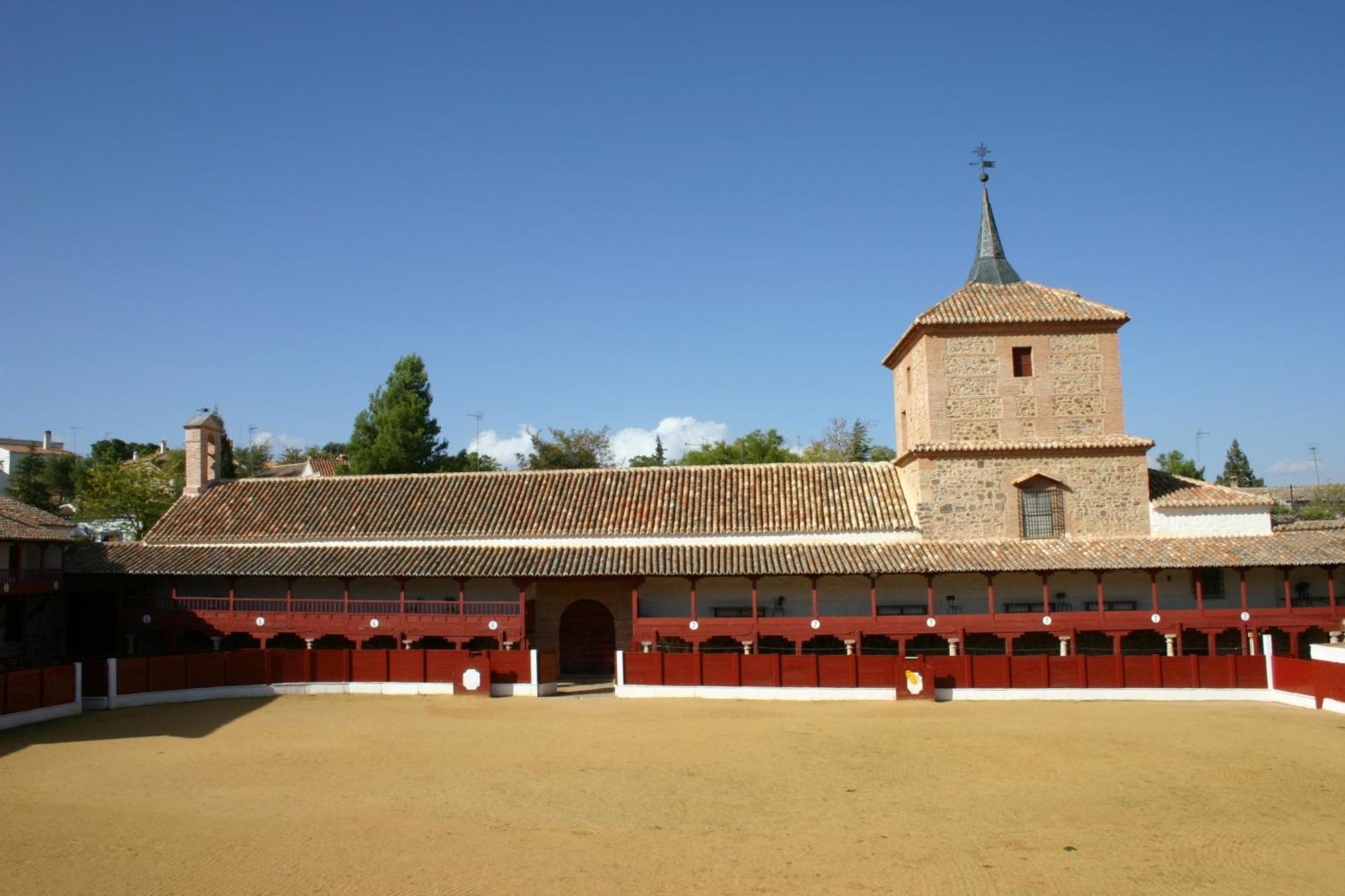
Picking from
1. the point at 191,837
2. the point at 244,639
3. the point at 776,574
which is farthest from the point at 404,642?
the point at 191,837

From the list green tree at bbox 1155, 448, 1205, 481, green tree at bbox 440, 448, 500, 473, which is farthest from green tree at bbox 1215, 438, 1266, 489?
green tree at bbox 440, 448, 500, 473

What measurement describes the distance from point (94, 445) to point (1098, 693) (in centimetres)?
9626

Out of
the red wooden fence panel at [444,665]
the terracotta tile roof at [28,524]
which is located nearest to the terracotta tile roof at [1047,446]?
the red wooden fence panel at [444,665]

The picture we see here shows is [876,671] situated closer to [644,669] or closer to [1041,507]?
[644,669]

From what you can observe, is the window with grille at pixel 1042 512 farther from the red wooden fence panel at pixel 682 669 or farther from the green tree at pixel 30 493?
the green tree at pixel 30 493

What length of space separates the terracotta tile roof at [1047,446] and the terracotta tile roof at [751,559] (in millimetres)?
2663

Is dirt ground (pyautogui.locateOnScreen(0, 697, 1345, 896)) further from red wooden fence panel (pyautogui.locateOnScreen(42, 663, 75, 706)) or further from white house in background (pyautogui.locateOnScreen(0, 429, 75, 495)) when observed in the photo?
white house in background (pyautogui.locateOnScreen(0, 429, 75, 495))

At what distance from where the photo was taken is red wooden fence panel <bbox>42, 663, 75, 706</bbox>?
78.9 ft

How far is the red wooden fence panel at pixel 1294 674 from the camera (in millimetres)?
24672

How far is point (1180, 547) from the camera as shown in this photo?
28.5 m

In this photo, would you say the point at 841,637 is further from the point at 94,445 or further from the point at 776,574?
the point at 94,445

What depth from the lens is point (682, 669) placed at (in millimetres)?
28125

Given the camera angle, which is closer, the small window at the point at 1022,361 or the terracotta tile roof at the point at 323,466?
the small window at the point at 1022,361

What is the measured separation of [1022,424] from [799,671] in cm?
1012
